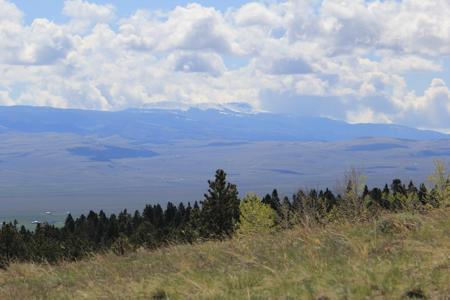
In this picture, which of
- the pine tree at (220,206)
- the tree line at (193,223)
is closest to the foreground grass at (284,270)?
the tree line at (193,223)

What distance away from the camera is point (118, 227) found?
105125 mm

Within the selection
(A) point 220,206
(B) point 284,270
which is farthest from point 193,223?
(B) point 284,270

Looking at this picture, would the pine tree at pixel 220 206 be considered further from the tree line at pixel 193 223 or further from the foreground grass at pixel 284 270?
the foreground grass at pixel 284 270

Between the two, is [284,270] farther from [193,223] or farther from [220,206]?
[193,223]

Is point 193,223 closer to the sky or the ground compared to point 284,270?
closer to the ground

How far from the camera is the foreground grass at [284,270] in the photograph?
8102mm

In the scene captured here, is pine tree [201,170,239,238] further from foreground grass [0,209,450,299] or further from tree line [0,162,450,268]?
foreground grass [0,209,450,299]

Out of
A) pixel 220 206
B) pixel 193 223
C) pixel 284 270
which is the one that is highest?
pixel 284 270

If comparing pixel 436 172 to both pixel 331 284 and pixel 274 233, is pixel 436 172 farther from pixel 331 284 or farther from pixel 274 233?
pixel 331 284

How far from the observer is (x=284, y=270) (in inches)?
398

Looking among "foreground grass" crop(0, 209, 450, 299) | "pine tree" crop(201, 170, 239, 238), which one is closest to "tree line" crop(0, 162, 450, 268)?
"pine tree" crop(201, 170, 239, 238)

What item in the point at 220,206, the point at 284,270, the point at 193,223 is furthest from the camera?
the point at 193,223

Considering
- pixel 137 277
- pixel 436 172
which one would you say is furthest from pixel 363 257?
pixel 436 172

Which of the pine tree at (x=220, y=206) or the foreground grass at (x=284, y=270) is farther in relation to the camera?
the pine tree at (x=220, y=206)
